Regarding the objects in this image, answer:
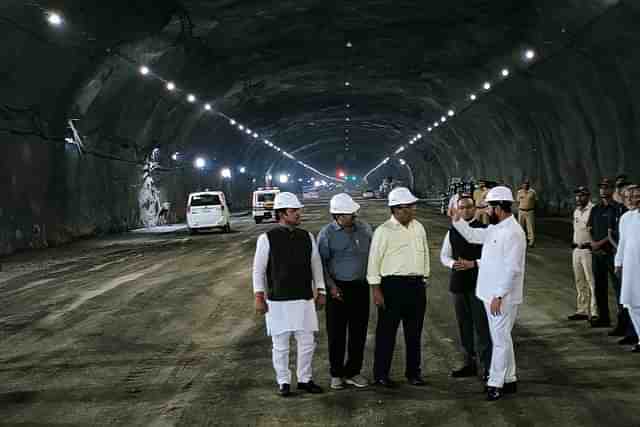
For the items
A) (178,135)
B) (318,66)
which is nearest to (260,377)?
(318,66)

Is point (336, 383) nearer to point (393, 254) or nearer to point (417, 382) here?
point (417, 382)

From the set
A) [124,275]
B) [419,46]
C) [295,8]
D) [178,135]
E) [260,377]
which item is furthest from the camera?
[178,135]

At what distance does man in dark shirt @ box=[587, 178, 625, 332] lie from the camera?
1038 centimetres

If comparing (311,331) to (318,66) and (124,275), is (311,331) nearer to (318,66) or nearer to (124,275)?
(124,275)

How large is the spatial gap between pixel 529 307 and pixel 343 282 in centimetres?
557

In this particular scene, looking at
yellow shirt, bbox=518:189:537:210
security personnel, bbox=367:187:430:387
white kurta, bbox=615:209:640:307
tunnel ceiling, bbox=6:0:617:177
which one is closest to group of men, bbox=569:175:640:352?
white kurta, bbox=615:209:640:307

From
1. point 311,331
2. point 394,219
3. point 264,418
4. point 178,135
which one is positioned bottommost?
point 264,418

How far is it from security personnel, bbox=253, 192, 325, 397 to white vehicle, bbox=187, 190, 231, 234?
25808mm

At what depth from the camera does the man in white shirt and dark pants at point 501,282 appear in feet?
23.7

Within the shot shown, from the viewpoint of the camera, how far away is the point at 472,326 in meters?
8.22

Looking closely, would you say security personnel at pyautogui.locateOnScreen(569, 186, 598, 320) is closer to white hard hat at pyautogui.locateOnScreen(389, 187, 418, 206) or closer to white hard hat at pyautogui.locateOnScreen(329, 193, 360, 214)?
white hard hat at pyautogui.locateOnScreen(389, 187, 418, 206)

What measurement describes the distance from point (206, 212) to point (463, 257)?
25.8m

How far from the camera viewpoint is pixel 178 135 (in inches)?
1676

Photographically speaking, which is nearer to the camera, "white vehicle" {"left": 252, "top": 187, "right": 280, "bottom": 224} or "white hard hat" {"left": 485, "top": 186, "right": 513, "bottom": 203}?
"white hard hat" {"left": 485, "top": 186, "right": 513, "bottom": 203}
